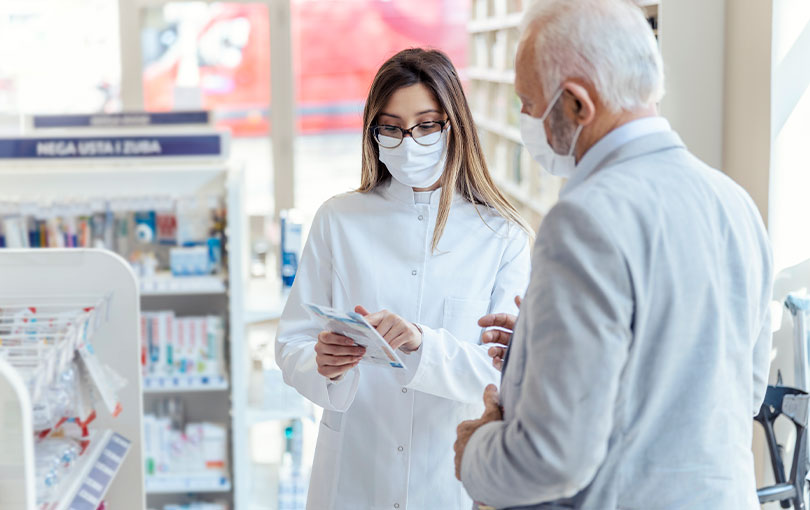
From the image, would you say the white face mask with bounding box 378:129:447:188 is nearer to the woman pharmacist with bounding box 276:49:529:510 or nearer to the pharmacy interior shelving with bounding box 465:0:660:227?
the woman pharmacist with bounding box 276:49:529:510

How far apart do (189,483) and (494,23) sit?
4.87 m

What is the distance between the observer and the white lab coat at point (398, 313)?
6.56ft

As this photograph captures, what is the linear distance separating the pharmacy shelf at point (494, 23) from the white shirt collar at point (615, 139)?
467cm

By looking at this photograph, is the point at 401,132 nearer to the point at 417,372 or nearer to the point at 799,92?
the point at 417,372

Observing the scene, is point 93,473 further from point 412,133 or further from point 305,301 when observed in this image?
point 412,133

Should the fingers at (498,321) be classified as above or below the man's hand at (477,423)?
above

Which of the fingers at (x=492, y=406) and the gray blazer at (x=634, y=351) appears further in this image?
the fingers at (x=492, y=406)

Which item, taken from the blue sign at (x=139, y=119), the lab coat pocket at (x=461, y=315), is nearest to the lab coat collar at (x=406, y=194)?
the lab coat pocket at (x=461, y=315)

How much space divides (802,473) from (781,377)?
373 millimetres

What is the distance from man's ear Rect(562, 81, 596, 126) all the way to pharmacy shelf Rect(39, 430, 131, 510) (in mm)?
1316

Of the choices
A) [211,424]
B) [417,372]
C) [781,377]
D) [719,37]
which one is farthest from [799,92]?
[211,424]

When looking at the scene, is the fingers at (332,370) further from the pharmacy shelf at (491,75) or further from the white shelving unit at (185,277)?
the pharmacy shelf at (491,75)

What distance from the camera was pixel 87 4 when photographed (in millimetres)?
9203

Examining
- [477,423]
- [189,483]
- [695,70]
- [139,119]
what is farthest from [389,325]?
[139,119]
